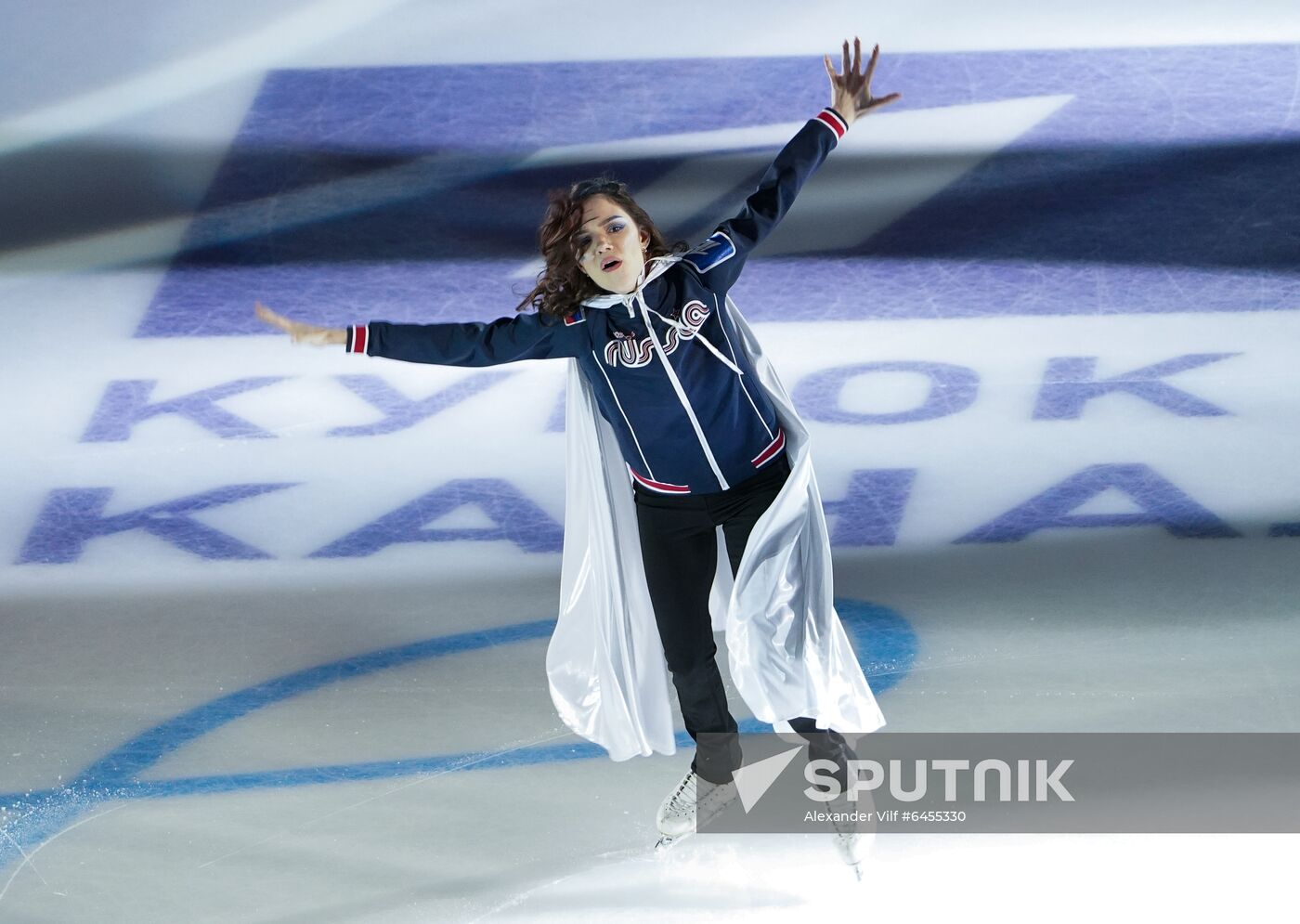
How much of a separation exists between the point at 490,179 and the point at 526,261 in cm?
60

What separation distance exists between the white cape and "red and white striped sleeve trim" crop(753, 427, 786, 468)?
23 millimetres

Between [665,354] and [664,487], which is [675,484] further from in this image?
[665,354]

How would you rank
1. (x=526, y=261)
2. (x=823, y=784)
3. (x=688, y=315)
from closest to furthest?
(x=688, y=315), (x=823, y=784), (x=526, y=261)

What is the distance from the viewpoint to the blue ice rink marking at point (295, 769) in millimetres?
3262

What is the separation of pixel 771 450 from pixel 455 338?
648 millimetres

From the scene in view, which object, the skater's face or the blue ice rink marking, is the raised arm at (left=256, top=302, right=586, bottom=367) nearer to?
the skater's face

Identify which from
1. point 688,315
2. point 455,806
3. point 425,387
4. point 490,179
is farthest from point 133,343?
point 688,315

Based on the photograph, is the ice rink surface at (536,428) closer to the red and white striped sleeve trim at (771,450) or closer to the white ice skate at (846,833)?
the white ice skate at (846,833)

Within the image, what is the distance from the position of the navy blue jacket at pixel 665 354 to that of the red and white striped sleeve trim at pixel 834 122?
0.27m

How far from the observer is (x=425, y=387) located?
5.34m

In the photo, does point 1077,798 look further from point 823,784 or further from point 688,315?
point 688,315

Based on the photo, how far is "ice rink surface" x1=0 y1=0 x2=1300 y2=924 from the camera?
3.05 meters

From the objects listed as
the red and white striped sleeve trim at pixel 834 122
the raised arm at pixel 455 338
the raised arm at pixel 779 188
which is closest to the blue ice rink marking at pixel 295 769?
the raised arm at pixel 455 338

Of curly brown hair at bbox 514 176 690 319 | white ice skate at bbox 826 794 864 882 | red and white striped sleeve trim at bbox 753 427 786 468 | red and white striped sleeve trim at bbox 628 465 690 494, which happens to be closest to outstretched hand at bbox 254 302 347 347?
curly brown hair at bbox 514 176 690 319
